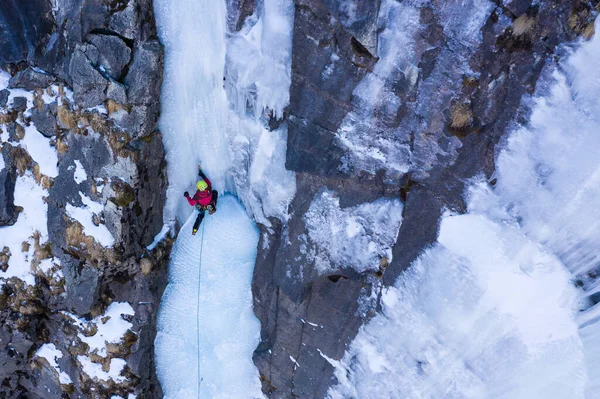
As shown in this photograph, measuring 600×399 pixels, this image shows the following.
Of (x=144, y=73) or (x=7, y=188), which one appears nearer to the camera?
(x=144, y=73)

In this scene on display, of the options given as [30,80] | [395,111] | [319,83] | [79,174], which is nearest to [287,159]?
[319,83]

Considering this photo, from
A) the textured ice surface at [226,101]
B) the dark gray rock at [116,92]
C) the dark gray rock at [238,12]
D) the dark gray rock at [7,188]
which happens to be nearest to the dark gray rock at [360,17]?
the textured ice surface at [226,101]

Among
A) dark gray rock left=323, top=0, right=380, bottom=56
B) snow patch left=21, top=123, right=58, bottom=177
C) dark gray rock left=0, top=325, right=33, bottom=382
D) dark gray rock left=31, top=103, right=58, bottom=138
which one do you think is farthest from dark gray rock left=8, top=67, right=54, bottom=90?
dark gray rock left=323, top=0, right=380, bottom=56

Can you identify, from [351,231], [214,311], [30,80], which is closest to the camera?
[351,231]

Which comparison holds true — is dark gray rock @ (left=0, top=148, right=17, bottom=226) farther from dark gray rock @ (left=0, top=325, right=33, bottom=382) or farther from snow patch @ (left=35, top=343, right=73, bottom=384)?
snow patch @ (left=35, top=343, right=73, bottom=384)

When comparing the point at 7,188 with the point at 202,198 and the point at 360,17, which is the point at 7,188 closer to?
the point at 202,198

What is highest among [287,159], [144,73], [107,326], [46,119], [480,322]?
[144,73]

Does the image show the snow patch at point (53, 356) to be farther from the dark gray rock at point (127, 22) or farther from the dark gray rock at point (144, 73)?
the dark gray rock at point (127, 22)

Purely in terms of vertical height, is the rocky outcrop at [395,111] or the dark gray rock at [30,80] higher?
the rocky outcrop at [395,111]
